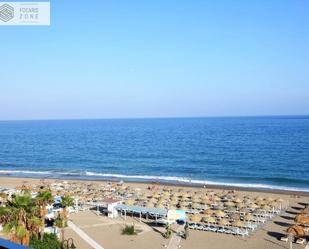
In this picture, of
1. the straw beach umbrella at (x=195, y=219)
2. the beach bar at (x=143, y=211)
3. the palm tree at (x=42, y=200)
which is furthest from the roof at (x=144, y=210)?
the palm tree at (x=42, y=200)

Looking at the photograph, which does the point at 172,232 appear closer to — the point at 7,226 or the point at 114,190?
the point at 7,226

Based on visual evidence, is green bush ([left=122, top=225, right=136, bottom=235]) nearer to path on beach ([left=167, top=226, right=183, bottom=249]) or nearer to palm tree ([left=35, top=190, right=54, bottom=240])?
path on beach ([left=167, top=226, right=183, bottom=249])

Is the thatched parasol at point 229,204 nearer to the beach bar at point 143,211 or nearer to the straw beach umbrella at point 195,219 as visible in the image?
the straw beach umbrella at point 195,219

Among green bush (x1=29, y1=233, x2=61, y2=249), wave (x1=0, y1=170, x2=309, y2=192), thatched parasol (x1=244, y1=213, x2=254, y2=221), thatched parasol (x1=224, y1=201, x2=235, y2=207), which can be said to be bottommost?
wave (x1=0, y1=170, x2=309, y2=192)

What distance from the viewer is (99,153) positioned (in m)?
82.9

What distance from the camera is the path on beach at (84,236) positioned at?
22.6 metres

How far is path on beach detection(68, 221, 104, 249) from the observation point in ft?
74.0

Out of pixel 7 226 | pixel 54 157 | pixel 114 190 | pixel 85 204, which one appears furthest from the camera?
pixel 54 157

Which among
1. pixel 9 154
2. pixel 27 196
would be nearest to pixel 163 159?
pixel 9 154

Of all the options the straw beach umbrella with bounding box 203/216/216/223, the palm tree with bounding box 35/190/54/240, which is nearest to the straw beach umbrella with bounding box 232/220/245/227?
the straw beach umbrella with bounding box 203/216/216/223

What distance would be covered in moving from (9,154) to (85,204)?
55.5 m

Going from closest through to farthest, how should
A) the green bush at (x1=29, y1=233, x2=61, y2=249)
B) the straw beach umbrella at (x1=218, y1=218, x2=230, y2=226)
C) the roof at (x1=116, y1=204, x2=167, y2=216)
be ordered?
the green bush at (x1=29, y1=233, x2=61, y2=249) < the straw beach umbrella at (x1=218, y1=218, x2=230, y2=226) < the roof at (x1=116, y1=204, x2=167, y2=216)

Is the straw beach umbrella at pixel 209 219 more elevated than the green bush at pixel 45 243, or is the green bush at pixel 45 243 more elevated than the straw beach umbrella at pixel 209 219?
the green bush at pixel 45 243

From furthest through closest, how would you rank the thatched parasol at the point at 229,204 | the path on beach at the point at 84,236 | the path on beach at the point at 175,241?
the thatched parasol at the point at 229,204 → the path on beach at the point at 84,236 → the path on beach at the point at 175,241
